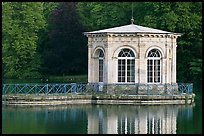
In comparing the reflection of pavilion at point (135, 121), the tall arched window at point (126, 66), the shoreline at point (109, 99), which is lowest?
the reflection of pavilion at point (135, 121)

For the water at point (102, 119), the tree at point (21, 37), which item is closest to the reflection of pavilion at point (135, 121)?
the water at point (102, 119)

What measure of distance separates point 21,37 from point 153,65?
70.9 feet

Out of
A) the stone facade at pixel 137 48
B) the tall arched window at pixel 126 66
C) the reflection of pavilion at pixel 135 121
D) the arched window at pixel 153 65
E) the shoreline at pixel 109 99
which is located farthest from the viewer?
the arched window at pixel 153 65

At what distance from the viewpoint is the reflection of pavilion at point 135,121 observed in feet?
74.7

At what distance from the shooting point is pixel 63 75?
180 feet

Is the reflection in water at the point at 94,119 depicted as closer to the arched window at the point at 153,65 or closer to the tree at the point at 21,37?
the arched window at the point at 153,65

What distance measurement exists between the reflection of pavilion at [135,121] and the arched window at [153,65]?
3682 mm

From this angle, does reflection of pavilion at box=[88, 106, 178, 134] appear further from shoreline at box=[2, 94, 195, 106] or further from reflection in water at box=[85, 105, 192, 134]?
shoreline at box=[2, 94, 195, 106]

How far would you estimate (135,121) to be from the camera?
2541cm

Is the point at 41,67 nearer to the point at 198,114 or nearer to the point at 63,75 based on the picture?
the point at 63,75

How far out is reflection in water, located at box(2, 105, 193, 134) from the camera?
22.9 metres

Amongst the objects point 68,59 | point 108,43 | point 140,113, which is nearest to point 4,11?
point 68,59

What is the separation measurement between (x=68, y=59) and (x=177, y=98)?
22.5 metres

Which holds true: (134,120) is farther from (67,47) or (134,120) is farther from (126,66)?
(67,47)
